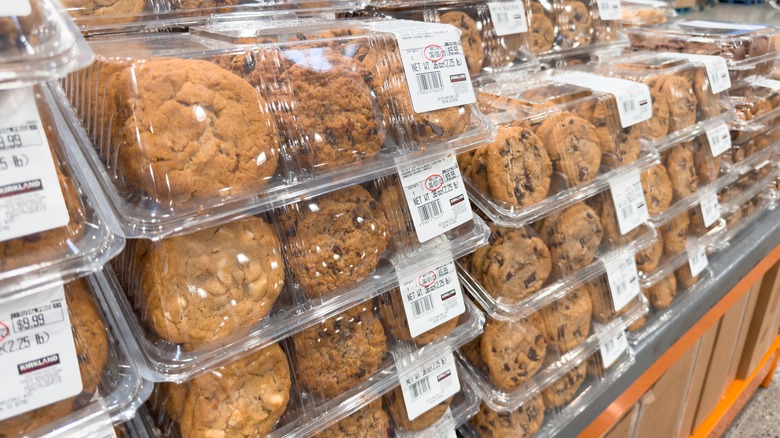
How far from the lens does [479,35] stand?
1496 millimetres

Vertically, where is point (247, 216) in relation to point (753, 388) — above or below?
above

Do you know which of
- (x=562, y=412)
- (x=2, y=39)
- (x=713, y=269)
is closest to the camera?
(x=2, y=39)

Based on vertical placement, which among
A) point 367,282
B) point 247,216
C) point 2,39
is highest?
point 2,39

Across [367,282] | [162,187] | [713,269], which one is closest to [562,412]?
[367,282]

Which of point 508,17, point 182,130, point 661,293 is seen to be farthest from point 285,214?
point 661,293

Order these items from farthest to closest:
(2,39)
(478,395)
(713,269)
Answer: (713,269), (478,395), (2,39)

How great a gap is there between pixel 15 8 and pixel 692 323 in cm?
202

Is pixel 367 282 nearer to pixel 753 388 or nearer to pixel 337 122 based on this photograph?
pixel 337 122

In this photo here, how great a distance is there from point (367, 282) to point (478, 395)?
1.56 ft

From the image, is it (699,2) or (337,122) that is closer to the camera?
(337,122)

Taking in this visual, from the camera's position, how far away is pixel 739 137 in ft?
7.16

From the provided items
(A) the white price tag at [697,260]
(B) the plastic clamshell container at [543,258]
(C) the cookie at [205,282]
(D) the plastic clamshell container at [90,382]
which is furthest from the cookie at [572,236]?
(D) the plastic clamshell container at [90,382]

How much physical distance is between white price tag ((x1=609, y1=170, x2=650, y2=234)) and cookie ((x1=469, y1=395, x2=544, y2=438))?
53 centimetres

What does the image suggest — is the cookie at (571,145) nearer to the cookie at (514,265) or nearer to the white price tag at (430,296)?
the cookie at (514,265)
